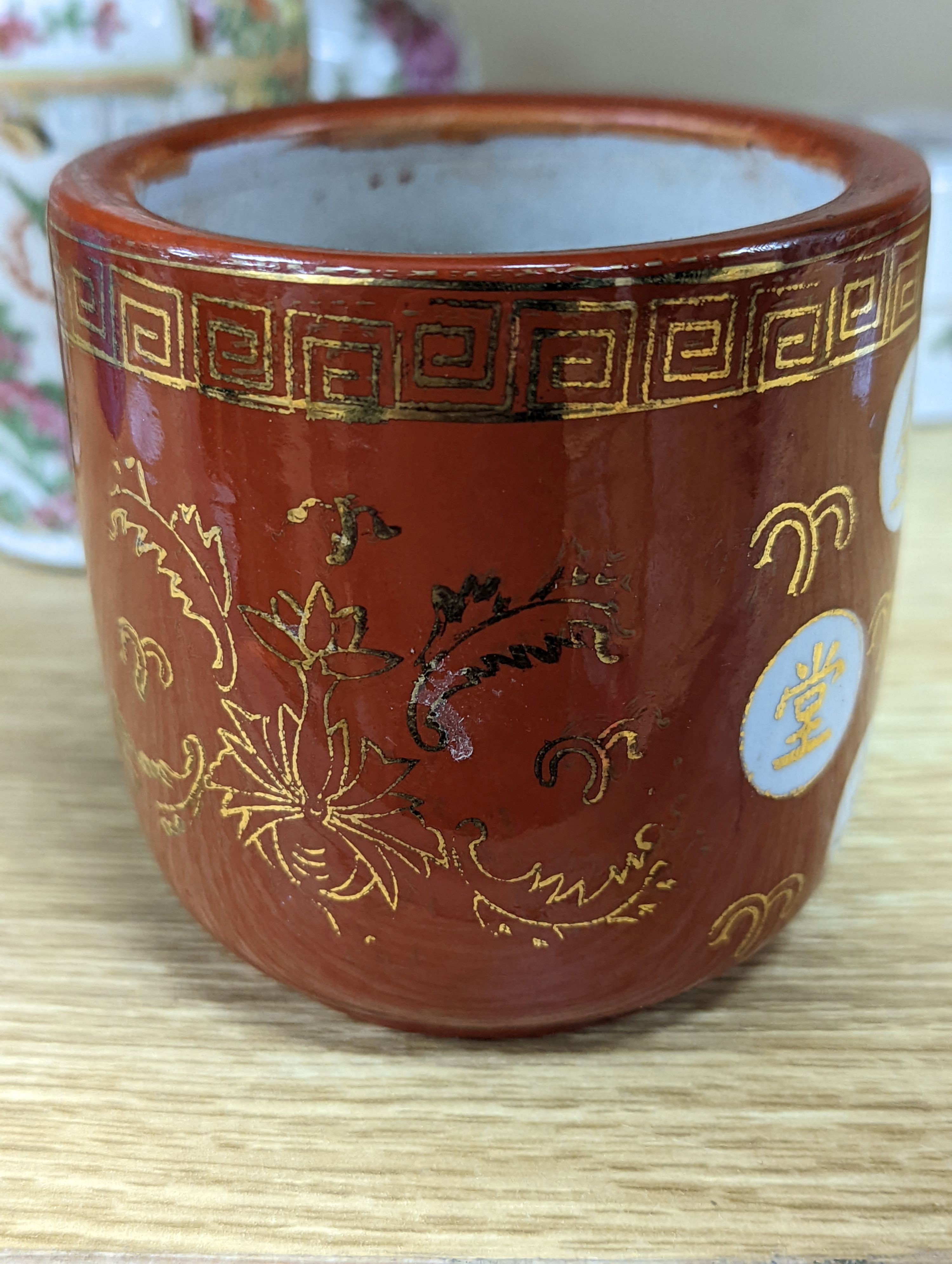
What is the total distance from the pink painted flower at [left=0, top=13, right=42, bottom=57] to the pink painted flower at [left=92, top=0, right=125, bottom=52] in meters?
0.02

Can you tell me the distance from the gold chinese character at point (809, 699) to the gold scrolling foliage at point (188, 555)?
147 mm

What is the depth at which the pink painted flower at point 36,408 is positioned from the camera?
618 millimetres

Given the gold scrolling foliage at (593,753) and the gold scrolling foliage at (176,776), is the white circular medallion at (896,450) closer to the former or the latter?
the gold scrolling foliage at (593,753)

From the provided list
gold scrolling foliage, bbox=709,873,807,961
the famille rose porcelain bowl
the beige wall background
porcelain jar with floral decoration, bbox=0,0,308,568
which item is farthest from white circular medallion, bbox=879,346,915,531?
the beige wall background

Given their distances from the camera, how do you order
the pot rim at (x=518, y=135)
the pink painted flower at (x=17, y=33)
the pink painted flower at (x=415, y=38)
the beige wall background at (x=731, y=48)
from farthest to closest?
the beige wall background at (x=731, y=48)
the pink painted flower at (x=415, y=38)
the pink painted flower at (x=17, y=33)
the pot rim at (x=518, y=135)

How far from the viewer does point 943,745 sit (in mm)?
529

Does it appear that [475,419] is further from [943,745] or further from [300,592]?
[943,745]

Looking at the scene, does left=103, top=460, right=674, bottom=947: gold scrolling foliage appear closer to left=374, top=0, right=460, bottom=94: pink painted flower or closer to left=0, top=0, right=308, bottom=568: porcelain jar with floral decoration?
left=0, top=0, right=308, bottom=568: porcelain jar with floral decoration

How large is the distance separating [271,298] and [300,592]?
7cm

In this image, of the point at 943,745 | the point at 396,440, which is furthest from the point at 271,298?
the point at 943,745

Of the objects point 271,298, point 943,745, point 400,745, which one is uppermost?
point 271,298

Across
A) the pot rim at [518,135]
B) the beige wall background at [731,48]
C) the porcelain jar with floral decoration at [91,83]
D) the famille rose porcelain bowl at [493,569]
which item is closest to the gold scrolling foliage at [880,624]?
the famille rose porcelain bowl at [493,569]

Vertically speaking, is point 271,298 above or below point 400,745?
above

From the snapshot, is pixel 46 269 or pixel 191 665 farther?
pixel 46 269
